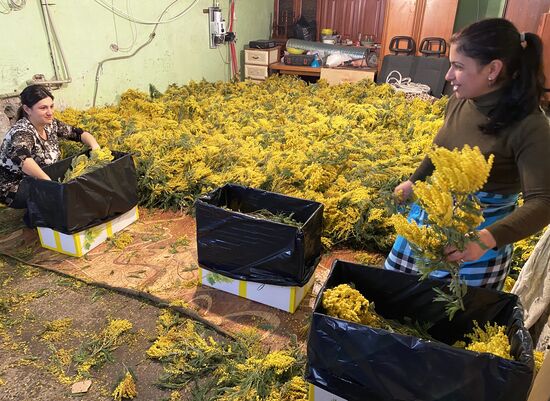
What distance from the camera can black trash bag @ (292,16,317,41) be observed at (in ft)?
26.8

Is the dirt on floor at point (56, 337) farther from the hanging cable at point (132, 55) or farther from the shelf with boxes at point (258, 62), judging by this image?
the shelf with boxes at point (258, 62)

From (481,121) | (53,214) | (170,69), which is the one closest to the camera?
(481,121)

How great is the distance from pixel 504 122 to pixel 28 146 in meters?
2.96

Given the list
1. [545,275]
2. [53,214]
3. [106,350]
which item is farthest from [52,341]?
[545,275]

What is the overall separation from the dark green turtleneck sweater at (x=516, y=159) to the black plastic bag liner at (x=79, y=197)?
88.6 inches

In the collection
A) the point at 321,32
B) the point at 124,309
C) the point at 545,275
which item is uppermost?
the point at 321,32

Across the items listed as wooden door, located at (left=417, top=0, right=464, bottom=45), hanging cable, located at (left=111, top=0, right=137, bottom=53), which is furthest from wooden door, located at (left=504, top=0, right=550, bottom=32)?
hanging cable, located at (left=111, top=0, right=137, bottom=53)

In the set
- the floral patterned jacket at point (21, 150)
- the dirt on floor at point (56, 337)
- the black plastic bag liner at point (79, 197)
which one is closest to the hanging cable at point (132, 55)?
the floral patterned jacket at point (21, 150)

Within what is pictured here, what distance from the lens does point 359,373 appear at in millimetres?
1286

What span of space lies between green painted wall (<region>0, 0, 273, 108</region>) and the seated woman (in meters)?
1.03

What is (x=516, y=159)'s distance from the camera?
1296 millimetres

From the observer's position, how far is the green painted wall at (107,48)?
3.72 metres

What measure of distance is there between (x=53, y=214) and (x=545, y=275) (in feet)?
9.11

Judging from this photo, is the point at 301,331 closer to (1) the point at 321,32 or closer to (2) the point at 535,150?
(2) the point at 535,150
